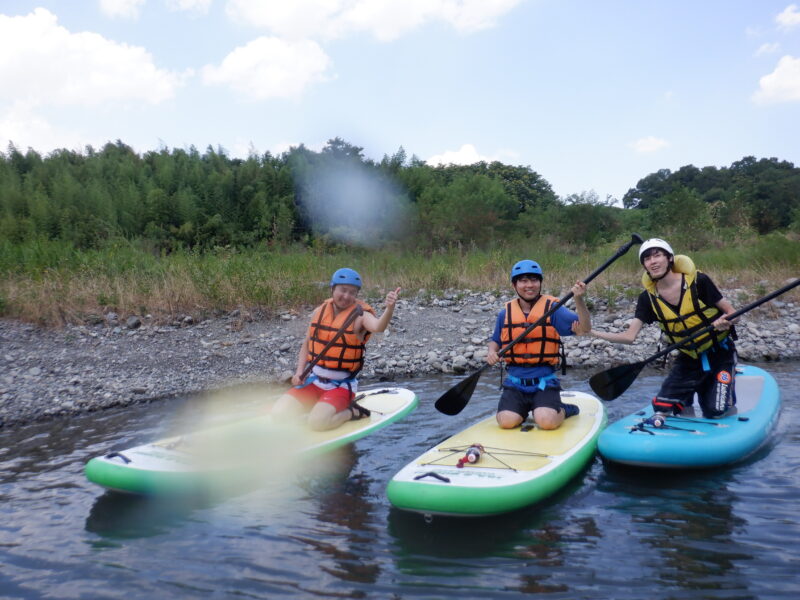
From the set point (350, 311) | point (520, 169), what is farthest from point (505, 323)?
point (520, 169)

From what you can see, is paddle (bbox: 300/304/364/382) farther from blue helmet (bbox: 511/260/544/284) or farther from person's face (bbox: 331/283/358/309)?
blue helmet (bbox: 511/260/544/284)

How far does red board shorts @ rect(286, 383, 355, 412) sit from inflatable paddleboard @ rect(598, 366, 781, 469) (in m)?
1.91

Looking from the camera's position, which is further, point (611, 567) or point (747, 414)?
point (747, 414)

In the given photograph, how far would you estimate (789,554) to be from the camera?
3.03 meters

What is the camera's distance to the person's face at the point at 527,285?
4.68 m

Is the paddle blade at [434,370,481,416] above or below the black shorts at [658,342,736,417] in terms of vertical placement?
below

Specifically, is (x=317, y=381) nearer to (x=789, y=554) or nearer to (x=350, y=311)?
(x=350, y=311)

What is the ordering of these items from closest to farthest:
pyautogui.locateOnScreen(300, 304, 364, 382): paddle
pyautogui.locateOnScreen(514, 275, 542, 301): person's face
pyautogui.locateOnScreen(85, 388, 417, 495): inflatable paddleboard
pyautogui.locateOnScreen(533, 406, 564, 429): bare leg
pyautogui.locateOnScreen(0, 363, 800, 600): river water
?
pyautogui.locateOnScreen(0, 363, 800, 600): river water, pyautogui.locateOnScreen(85, 388, 417, 495): inflatable paddleboard, pyautogui.locateOnScreen(533, 406, 564, 429): bare leg, pyautogui.locateOnScreen(514, 275, 542, 301): person's face, pyautogui.locateOnScreen(300, 304, 364, 382): paddle

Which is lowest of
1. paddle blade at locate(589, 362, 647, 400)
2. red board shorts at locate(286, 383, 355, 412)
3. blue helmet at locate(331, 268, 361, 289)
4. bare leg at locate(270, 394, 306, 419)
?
bare leg at locate(270, 394, 306, 419)

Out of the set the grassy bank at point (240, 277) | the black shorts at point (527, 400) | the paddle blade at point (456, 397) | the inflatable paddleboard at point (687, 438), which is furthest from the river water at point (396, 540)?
the grassy bank at point (240, 277)

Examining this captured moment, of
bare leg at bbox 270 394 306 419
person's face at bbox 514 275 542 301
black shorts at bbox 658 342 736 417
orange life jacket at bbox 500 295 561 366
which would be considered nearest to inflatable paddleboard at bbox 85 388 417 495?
bare leg at bbox 270 394 306 419

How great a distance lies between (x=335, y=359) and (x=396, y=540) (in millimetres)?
1822

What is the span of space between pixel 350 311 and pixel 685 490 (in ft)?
8.64

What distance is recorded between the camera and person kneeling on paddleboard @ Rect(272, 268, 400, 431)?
16.0 ft
